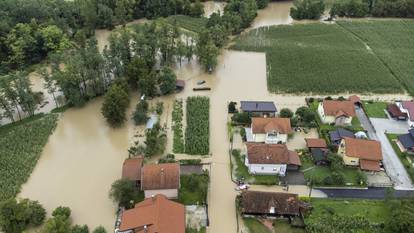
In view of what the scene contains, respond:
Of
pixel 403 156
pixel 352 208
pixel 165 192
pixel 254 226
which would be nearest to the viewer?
pixel 254 226

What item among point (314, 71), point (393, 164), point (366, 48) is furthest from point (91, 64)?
point (366, 48)

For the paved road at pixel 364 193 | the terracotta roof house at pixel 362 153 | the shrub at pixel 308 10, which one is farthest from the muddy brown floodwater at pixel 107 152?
the shrub at pixel 308 10

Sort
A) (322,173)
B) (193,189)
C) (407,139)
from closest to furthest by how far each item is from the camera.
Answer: (193,189), (322,173), (407,139)

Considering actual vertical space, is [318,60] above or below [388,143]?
above

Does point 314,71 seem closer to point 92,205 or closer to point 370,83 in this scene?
point 370,83

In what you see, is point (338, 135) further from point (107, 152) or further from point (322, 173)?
point (107, 152)

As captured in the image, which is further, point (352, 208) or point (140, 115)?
point (140, 115)

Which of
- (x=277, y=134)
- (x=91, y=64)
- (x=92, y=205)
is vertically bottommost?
(x=92, y=205)

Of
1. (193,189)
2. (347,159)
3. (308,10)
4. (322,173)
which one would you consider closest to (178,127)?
(193,189)
